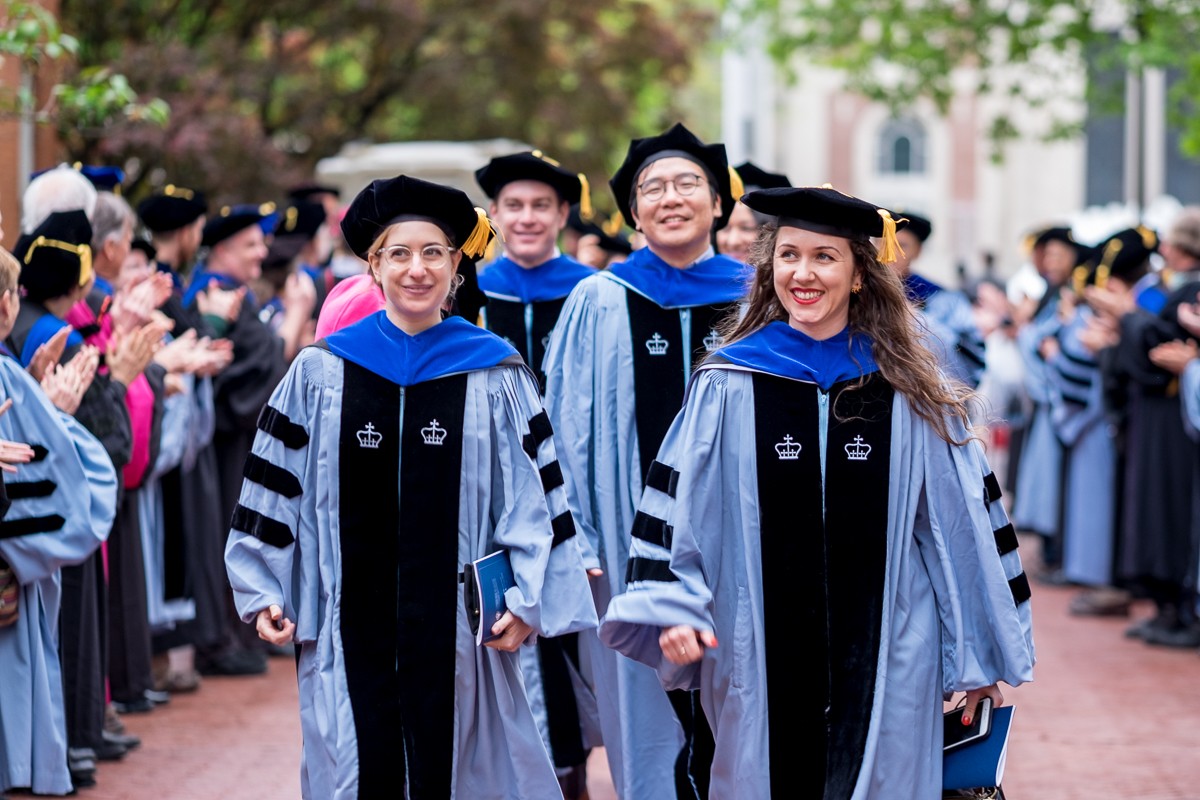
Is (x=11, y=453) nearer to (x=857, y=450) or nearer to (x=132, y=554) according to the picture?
(x=132, y=554)

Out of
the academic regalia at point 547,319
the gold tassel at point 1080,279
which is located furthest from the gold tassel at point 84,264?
the gold tassel at point 1080,279

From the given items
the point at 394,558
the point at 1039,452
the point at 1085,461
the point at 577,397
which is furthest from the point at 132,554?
the point at 1039,452

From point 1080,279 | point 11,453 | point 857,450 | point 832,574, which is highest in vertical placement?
point 1080,279

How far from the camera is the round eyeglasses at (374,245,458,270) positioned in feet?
15.7

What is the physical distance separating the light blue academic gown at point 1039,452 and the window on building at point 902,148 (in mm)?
44848

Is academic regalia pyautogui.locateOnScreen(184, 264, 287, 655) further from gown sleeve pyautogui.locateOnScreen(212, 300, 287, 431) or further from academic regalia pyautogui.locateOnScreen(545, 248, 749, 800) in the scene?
academic regalia pyautogui.locateOnScreen(545, 248, 749, 800)

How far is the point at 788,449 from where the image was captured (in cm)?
462

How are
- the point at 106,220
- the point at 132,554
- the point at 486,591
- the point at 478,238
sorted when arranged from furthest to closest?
1. the point at 132,554
2. the point at 106,220
3. the point at 478,238
4. the point at 486,591

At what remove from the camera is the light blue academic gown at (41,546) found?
6137mm

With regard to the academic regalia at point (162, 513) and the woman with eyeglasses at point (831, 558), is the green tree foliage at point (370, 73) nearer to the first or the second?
the academic regalia at point (162, 513)

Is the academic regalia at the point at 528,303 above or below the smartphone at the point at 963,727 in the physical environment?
above

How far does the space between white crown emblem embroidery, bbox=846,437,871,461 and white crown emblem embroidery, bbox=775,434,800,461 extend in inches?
5.4

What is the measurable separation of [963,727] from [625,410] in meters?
1.92

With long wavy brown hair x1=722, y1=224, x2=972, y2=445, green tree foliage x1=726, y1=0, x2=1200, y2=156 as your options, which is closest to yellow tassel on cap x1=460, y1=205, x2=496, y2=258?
long wavy brown hair x1=722, y1=224, x2=972, y2=445
